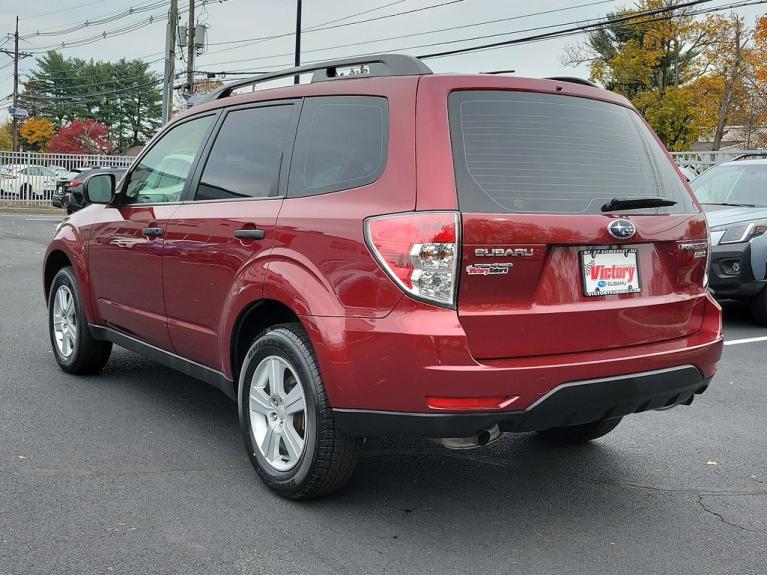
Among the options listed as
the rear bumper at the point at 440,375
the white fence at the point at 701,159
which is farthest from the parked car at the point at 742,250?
the white fence at the point at 701,159

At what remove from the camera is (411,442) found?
4621 mm

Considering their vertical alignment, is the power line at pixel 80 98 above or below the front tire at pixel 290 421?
above

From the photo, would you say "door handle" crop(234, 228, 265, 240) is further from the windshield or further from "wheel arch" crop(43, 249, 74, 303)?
the windshield

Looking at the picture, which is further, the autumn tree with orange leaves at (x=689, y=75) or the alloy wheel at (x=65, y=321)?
the autumn tree with orange leaves at (x=689, y=75)

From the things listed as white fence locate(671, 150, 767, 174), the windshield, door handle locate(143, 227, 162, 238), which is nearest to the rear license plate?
door handle locate(143, 227, 162, 238)

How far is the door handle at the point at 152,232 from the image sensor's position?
468 cm

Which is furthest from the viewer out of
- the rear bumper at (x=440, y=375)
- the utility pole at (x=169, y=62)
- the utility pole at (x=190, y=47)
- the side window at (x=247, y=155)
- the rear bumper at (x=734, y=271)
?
the utility pole at (x=190, y=47)

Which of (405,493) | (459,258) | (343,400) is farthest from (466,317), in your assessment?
(405,493)

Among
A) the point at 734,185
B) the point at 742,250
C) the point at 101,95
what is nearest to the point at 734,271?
the point at 742,250

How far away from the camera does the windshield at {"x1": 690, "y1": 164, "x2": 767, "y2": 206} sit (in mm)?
9586

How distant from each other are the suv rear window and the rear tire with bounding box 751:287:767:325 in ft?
19.1

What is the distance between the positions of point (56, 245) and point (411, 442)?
3.08m

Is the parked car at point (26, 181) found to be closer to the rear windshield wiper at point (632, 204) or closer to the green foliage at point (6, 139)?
the rear windshield wiper at point (632, 204)

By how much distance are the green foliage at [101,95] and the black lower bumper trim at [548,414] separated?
87810 mm
